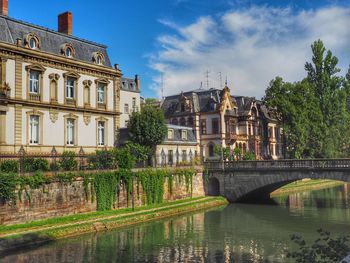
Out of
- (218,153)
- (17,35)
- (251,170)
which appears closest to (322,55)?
(218,153)

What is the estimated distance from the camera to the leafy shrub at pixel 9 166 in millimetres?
29059

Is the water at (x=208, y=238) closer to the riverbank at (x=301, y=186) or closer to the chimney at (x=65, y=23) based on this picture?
the riverbank at (x=301, y=186)

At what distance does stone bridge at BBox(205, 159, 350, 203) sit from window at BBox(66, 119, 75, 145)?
17.1 m

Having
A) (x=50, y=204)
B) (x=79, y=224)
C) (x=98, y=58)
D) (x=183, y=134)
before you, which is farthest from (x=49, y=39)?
(x=183, y=134)

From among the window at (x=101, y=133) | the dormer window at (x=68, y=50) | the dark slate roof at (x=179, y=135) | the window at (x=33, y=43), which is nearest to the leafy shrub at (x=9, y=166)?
the window at (x=33, y=43)

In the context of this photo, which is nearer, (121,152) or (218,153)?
(121,152)

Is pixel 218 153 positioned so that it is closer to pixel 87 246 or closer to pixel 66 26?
pixel 66 26

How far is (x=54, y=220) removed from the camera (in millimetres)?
29750

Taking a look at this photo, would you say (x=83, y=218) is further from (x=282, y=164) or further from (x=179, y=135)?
(x=179, y=135)

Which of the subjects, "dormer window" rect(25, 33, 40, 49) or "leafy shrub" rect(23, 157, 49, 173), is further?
"dormer window" rect(25, 33, 40, 49)

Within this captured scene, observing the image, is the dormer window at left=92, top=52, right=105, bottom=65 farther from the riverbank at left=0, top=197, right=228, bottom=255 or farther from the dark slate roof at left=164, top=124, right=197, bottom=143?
the riverbank at left=0, top=197, right=228, bottom=255

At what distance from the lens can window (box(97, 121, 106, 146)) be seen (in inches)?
1705

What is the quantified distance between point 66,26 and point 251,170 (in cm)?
2574

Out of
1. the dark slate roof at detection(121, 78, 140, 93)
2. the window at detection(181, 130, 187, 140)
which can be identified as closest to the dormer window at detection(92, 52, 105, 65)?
the dark slate roof at detection(121, 78, 140, 93)
